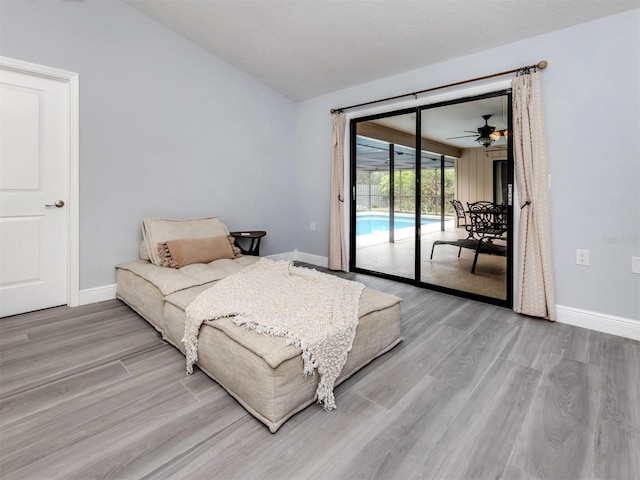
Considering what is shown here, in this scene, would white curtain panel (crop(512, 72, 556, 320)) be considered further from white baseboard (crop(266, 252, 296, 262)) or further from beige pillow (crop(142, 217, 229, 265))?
white baseboard (crop(266, 252, 296, 262))

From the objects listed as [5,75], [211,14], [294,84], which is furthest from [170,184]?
[294,84]

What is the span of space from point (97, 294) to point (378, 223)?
11.7 ft

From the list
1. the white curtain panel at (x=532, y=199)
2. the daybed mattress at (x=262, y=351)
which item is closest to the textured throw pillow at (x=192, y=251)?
the daybed mattress at (x=262, y=351)

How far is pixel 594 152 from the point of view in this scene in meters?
2.51

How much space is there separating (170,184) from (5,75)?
4.84ft

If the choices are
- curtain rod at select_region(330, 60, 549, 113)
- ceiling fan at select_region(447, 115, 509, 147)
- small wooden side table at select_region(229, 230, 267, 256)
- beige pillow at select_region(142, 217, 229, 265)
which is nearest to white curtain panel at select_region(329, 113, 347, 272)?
curtain rod at select_region(330, 60, 549, 113)

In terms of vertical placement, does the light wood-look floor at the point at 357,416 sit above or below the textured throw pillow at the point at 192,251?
below

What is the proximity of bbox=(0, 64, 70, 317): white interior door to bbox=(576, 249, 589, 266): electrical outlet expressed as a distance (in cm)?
437

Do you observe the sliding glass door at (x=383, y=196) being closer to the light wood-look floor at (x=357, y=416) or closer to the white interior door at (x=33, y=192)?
the light wood-look floor at (x=357, y=416)

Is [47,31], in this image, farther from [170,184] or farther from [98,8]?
[170,184]

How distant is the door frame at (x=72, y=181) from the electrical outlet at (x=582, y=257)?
14.0 feet

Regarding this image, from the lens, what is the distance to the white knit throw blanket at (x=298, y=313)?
1.61 m

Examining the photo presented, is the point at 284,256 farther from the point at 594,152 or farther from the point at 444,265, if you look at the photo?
the point at 594,152

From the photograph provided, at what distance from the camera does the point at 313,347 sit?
1.56m
